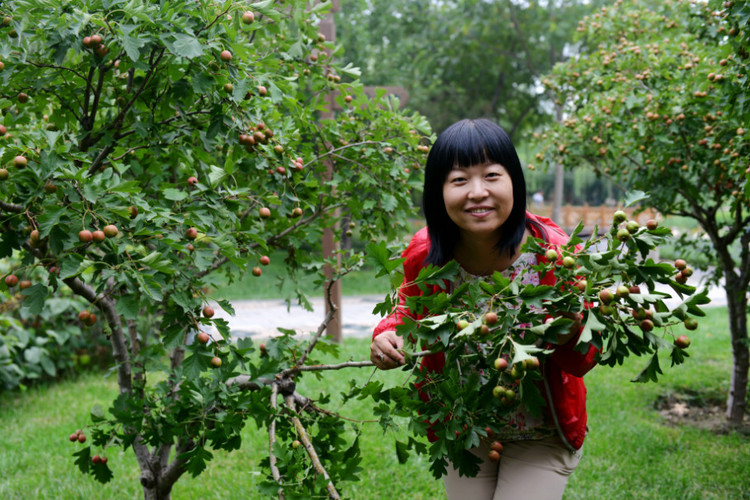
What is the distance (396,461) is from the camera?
430 cm

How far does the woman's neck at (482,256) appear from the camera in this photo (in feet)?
7.08

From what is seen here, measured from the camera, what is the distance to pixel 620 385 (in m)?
6.18

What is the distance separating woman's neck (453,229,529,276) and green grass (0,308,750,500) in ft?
6.67

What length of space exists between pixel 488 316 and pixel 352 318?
876cm

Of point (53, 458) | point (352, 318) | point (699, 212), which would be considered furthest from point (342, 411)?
point (352, 318)

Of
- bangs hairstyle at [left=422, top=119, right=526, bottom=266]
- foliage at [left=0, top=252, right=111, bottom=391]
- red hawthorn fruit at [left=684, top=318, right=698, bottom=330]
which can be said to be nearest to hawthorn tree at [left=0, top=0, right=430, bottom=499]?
bangs hairstyle at [left=422, top=119, right=526, bottom=266]

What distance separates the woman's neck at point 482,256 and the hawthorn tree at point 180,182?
2.10 feet

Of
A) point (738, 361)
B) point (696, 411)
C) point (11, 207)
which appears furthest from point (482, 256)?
point (696, 411)

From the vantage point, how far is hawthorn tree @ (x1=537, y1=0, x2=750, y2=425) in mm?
3859

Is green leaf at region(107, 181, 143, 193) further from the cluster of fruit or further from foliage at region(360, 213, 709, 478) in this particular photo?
foliage at region(360, 213, 709, 478)

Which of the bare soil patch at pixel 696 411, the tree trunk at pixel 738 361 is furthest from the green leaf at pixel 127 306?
the bare soil patch at pixel 696 411

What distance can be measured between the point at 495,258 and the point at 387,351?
505 mm

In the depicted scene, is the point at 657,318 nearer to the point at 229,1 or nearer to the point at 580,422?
the point at 580,422

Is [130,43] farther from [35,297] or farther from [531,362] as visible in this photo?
[531,362]
